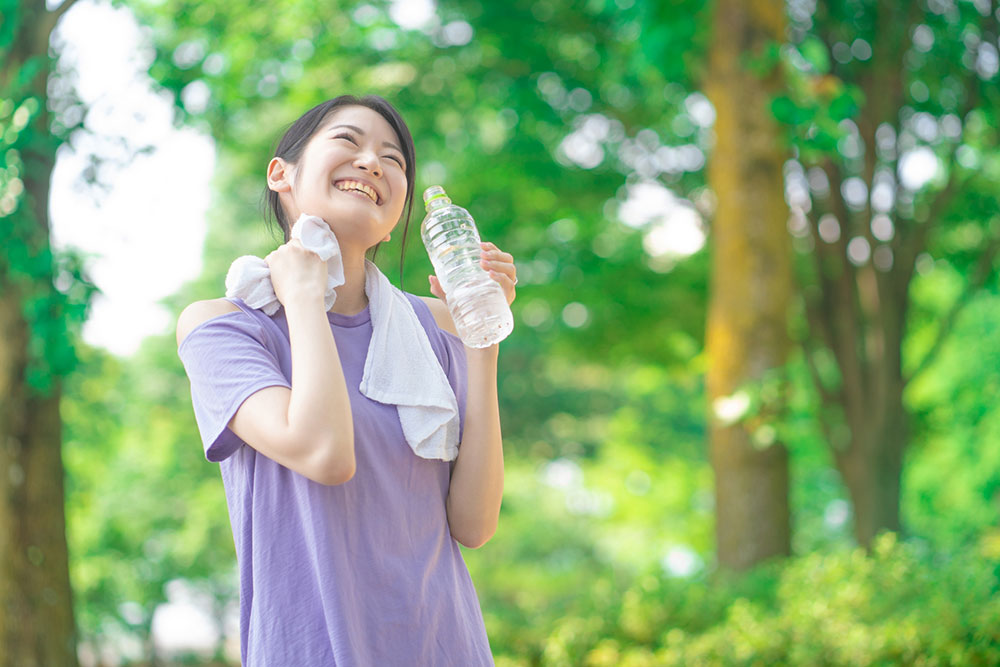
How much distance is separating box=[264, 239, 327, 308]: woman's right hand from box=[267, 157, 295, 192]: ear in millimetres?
233

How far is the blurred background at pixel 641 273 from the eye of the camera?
475 centimetres

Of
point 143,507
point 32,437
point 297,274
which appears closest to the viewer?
point 297,274

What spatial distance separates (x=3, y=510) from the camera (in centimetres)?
473

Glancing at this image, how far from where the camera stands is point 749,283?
22.1 feet

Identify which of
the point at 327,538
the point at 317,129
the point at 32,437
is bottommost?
the point at 32,437

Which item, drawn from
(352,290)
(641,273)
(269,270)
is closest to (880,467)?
(641,273)

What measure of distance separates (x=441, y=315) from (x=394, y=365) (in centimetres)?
33

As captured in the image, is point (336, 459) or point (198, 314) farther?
point (198, 314)

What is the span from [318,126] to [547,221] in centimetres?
908

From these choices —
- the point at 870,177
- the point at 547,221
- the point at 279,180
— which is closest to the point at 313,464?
the point at 279,180

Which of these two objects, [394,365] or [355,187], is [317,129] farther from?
[394,365]

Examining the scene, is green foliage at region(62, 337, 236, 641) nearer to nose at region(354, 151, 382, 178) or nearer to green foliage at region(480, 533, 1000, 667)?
green foliage at region(480, 533, 1000, 667)

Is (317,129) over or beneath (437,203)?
over

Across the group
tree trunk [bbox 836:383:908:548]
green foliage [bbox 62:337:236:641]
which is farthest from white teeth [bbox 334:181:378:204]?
green foliage [bbox 62:337:236:641]
